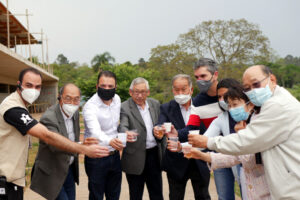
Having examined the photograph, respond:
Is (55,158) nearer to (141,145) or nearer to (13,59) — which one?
(141,145)

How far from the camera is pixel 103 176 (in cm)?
321

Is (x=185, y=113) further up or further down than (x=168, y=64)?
further down

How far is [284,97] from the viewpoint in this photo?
1818 millimetres

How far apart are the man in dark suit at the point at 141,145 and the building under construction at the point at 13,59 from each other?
8089 millimetres

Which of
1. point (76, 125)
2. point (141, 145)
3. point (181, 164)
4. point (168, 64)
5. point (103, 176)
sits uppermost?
point (168, 64)

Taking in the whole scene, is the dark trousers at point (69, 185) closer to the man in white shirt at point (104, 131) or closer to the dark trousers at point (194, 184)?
the man in white shirt at point (104, 131)

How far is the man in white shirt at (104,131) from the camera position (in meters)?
3.16

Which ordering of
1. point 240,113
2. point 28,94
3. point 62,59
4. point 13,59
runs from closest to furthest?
point 240,113 → point 28,94 → point 13,59 → point 62,59

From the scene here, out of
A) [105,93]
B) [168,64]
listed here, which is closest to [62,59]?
[168,64]

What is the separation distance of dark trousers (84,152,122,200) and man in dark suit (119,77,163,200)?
136mm

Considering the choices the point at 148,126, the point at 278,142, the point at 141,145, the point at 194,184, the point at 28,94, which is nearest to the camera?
the point at 278,142

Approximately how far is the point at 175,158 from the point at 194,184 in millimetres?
418

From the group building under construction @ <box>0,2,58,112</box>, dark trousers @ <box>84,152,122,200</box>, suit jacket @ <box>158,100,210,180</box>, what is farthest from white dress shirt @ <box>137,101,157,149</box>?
building under construction @ <box>0,2,58,112</box>

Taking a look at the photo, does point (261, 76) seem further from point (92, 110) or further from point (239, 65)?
point (239, 65)
